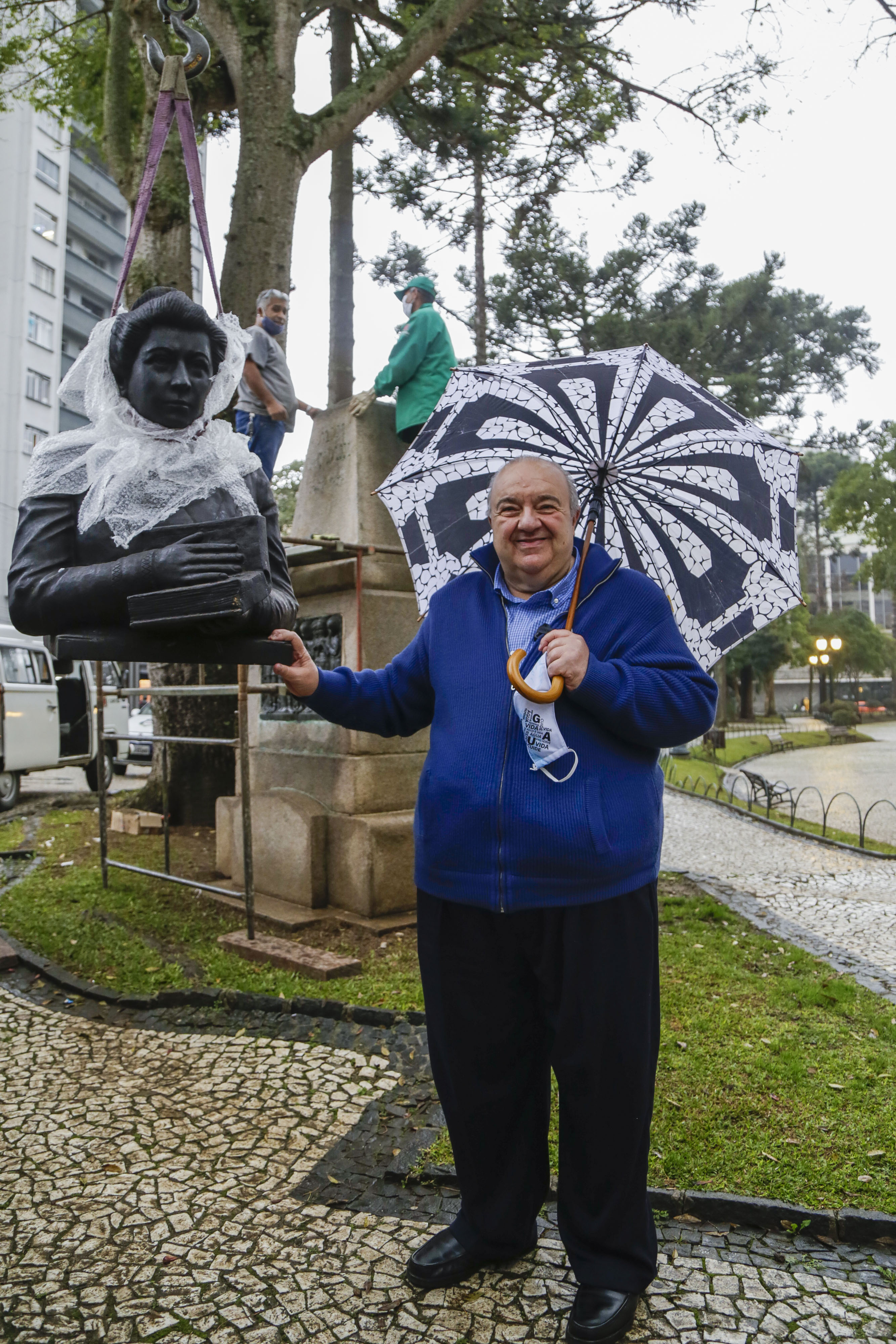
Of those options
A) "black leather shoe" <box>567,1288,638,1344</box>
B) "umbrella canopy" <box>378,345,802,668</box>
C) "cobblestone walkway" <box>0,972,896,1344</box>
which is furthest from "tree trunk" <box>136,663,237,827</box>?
"black leather shoe" <box>567,1288,638,1344</box>

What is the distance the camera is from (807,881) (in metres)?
8.58

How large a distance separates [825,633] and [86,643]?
5454 cm

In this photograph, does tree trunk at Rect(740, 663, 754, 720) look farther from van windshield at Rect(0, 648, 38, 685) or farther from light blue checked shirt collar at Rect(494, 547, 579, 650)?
light blue checked shirt collar at Rect(494, 547, 579, 650)

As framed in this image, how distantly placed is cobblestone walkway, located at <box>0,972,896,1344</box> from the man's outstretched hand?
5.02 feet

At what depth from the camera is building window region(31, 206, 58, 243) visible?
33844 mm

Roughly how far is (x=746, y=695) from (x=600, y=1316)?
1899 inches

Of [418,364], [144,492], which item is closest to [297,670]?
[144,492]

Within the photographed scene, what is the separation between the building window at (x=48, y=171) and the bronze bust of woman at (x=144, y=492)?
38686mm

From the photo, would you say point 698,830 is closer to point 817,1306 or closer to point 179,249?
point 179,249

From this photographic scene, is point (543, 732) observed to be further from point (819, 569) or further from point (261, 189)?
point (819, 569)

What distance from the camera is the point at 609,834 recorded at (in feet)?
6.97

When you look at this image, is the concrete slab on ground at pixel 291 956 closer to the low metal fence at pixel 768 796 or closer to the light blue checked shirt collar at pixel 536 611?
the light blue checked shirt collar at pixel 536 611

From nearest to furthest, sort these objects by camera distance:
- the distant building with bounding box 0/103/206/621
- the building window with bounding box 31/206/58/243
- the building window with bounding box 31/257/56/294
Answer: the distant building with bounding box 0/103/206/621 < the building window with bounding box 31/257/56/294 < the building window with bounding box 31/206/58/243

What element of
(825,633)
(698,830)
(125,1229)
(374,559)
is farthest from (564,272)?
(825,633)
